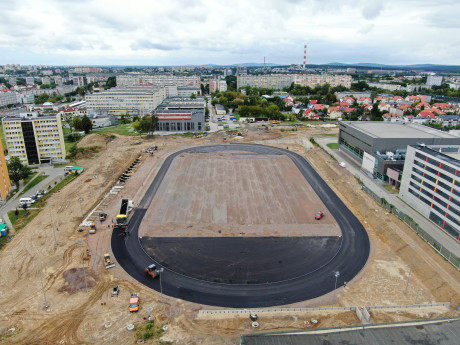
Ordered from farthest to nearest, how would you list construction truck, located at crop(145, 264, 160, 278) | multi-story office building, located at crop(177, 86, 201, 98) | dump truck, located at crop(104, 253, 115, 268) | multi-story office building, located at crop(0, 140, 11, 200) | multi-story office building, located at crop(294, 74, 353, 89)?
1. multi-story office building, located at crop(294, 74, 353, 89)
2. multi-story office building, located at crop(177, 86, 201, 98)
3. multi-story office building, located at crop(0, 140, 11, 200)
4. dump truck, located at crop(104, 253, 115, 268)
5. construction truck, located at crop(145, 264, 160, 278)

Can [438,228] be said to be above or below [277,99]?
below

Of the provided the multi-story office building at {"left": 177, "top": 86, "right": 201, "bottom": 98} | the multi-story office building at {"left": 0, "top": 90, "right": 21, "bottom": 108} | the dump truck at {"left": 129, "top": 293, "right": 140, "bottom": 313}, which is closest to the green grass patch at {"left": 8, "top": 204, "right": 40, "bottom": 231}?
the dump truck at {"left": 129, "top": 293, "right": 140, "bottom": 313}

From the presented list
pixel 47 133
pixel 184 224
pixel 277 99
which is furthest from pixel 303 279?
pixel 277 99

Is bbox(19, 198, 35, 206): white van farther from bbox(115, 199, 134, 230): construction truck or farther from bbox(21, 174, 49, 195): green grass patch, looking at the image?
bbox(115, 199, 134, 230): construction truck

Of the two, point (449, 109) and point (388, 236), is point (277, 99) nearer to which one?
point (449, 109)

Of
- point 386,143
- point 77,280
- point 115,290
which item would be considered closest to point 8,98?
point 77,280

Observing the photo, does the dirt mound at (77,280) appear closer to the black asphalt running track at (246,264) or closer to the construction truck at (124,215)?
the black asphalt running track at (246,264)
